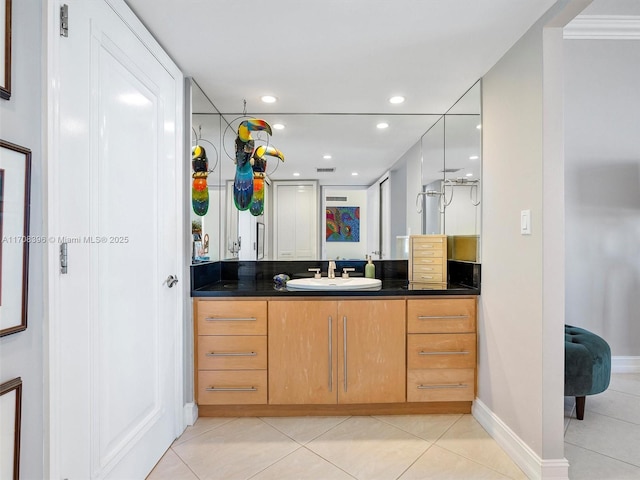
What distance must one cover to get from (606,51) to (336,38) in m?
2.67

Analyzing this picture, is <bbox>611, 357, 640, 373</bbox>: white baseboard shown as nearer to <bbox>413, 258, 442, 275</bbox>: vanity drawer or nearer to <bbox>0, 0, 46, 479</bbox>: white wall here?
<bbox>413, 258, 442, 275</bbox>: vanity drawer

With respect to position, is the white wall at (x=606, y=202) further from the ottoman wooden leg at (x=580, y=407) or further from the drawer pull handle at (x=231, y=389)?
the drawer pull handle at (x=231, y=389)

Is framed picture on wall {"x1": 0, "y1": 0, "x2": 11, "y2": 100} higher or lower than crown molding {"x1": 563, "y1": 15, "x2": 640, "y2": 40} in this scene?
lower

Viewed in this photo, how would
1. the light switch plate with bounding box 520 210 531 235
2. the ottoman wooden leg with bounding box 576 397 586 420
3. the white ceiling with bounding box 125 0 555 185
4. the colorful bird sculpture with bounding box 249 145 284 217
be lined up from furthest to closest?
1. the colorful bird sculpture with bounding box 249 145 284 217
2. the ottoman wooden leg with bounding box 576 397 586 420
3. the light switch plate with bounding box 520 210 531 235
4. the white ceiling with bounding box 125 0 555 185

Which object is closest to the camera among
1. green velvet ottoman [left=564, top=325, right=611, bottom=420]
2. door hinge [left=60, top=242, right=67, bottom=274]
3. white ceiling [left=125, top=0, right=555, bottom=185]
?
door hinge [left=60, top=242, right=67, bottom=274]

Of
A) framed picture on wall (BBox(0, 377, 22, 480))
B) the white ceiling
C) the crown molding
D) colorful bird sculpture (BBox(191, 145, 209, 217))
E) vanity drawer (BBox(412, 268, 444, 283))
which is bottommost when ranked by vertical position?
framed picture on wall (BBox(0, 377, 22, 480))

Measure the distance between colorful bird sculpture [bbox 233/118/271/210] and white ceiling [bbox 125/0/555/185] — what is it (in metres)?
0.13

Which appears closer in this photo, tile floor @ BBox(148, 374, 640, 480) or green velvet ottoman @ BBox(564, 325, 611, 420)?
tile floor @ BBox(148, 374, 640, 480)

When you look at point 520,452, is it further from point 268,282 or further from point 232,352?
point 268,282

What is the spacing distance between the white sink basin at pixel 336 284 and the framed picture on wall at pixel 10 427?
150 centimetres

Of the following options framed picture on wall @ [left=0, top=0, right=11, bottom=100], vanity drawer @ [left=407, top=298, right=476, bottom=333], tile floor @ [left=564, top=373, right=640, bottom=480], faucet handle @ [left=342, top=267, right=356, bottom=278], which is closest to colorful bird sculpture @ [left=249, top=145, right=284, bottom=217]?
faucet handle @ [left=342, top=267, right=356, bottom=278]

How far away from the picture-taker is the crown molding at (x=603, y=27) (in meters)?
2.73

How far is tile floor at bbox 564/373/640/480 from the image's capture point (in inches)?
68.1

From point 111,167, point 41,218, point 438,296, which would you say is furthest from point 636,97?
point 41,218
